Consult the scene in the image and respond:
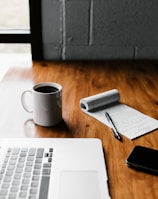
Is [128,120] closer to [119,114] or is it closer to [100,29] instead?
[119,114]

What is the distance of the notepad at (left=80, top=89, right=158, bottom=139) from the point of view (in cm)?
94

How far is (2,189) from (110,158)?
0.28m

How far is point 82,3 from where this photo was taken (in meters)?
1.52

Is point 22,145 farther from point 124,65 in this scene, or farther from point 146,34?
point 146,34

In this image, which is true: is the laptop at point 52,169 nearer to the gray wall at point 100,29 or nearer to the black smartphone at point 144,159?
the black smartphone at point 144,159

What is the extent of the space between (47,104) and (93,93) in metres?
0.32

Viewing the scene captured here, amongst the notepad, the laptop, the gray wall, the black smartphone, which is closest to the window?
the gray wall

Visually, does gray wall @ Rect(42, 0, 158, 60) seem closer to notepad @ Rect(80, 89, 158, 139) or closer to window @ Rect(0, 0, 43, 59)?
window @ Rect(0, 0, 43, 59)

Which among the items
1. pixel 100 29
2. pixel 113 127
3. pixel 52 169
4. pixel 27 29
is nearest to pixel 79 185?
pixel 52 169

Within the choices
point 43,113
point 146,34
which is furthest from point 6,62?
point 43,113

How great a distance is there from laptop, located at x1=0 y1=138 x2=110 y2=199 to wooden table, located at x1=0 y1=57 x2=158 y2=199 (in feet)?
0.11

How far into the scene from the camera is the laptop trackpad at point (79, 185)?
671 millimetres

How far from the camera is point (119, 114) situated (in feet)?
3.35

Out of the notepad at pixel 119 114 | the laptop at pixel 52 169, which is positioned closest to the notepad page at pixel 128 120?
the notepad at pixel 119 114
